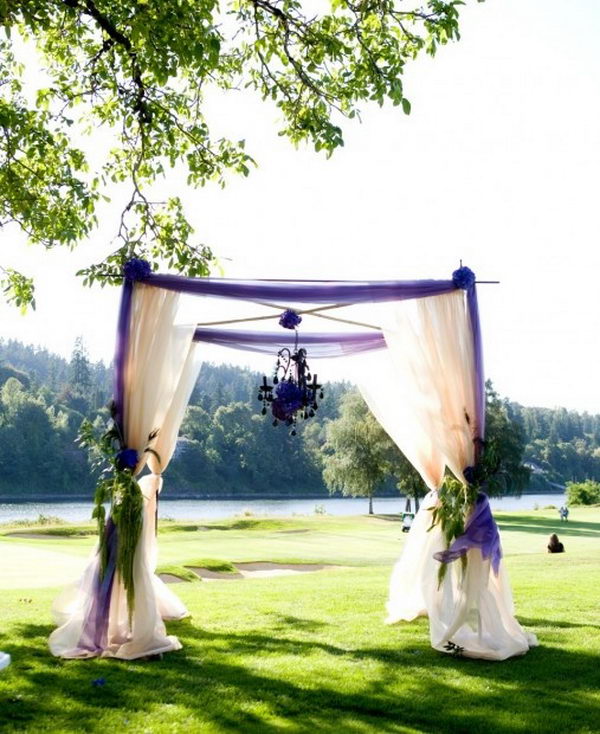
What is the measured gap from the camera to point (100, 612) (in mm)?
5812

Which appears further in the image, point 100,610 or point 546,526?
point 546,526

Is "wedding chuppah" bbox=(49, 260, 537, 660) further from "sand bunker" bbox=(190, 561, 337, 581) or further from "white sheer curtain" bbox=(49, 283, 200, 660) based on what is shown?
"sand bunker" bbox=(190, 561, 337, 581)

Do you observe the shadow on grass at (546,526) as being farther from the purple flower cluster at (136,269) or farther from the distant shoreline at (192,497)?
the distant shoreline at (192,497)

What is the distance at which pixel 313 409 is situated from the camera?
695 centimetres

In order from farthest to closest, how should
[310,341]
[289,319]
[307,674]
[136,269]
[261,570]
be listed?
[261,570] < [310,341] < [289,319] < [136,269] < [307,674]

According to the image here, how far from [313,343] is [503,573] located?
252 centimetres

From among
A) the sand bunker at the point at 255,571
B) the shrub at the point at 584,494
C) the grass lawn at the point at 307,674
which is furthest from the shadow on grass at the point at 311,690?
the shrub at the point at 584,494

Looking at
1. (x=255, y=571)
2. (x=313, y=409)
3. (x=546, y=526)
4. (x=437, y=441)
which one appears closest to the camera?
(x=437, y=441)

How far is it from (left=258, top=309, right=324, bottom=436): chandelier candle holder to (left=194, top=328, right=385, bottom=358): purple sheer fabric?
98 mm

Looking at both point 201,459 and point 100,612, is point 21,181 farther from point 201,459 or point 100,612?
point 201,459

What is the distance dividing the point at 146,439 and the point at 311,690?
230 cm

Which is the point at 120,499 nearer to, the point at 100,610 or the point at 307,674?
the point at 100,610

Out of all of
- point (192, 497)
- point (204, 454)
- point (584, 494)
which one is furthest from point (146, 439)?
point (204, 454)

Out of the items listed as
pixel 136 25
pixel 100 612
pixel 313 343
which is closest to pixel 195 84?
pixel 136 25
